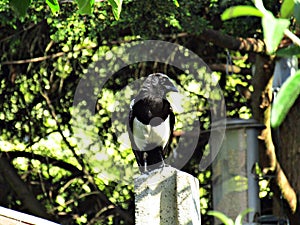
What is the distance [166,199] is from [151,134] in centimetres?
121

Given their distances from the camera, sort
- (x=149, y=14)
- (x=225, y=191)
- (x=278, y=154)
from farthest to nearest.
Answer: (x=278, y=154)
(x=149, y=14)
(x=225, y=191)

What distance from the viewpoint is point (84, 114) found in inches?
319

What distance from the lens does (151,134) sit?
14.9 ft

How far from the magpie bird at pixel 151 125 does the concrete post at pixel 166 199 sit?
1027 mm

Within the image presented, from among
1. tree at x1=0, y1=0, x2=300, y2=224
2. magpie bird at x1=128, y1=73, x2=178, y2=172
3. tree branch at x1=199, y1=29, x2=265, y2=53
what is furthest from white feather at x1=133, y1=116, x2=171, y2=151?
tree at x1=0, y1=0, x2=300, y2=224

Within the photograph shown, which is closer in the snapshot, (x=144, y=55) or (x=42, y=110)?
(x=144, y=55)

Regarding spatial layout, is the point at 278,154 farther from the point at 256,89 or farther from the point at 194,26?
the point at 194,26

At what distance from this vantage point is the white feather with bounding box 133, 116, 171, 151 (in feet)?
14.7

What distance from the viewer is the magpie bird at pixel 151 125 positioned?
4473 millimetres

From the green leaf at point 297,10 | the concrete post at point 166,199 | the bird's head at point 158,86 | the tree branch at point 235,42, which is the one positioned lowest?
the concrete post at point 166,199

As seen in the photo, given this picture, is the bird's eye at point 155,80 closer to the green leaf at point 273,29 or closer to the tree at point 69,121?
the tree at point 69,121

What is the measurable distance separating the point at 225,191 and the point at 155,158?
1.45 meters

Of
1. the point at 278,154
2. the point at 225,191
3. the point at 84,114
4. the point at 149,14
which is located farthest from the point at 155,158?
the point at 84,114

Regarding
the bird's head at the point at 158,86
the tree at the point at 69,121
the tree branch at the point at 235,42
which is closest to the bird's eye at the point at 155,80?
the bird's head at the point at 158,86
